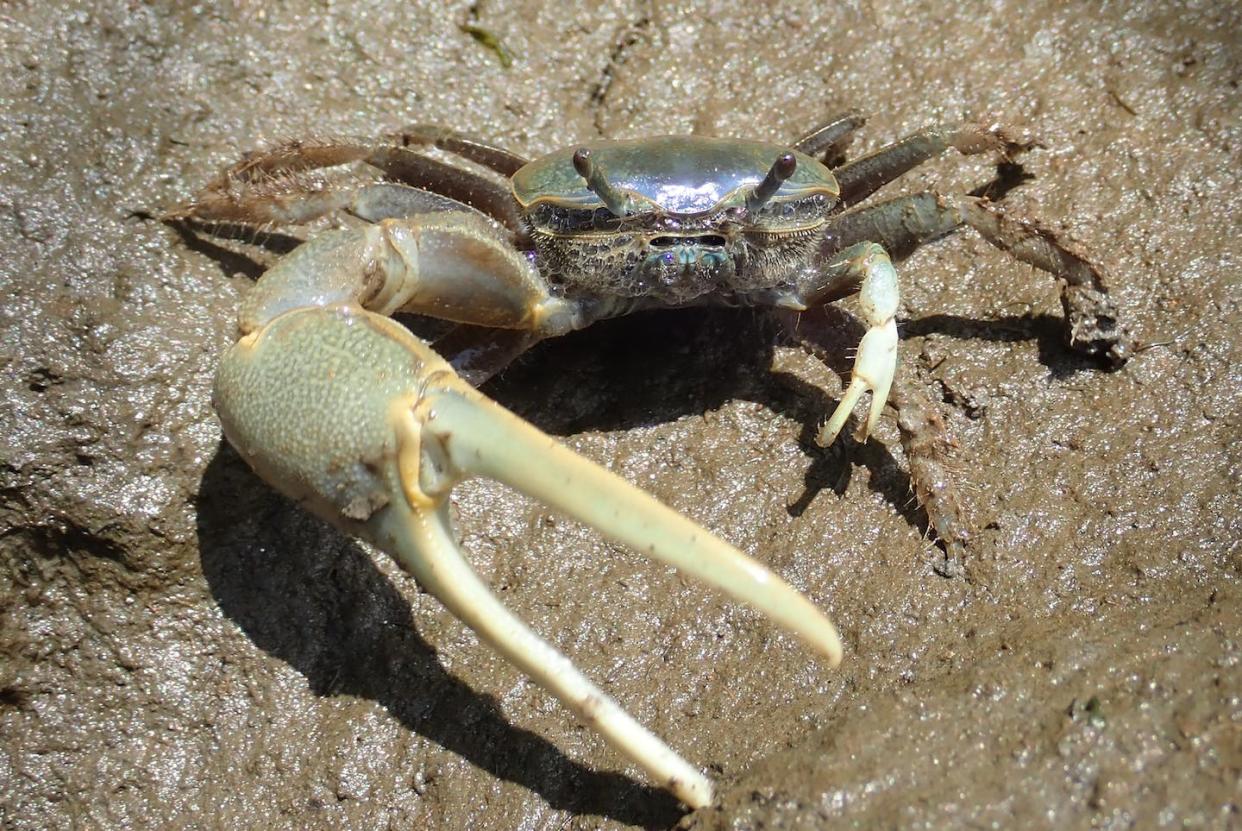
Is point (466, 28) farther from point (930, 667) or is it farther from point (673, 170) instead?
point (930, 667)

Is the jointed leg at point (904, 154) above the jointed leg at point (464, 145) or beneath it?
above

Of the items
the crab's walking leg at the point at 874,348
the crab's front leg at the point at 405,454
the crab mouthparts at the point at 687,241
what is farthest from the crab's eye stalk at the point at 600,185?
the crab's walking leg at the point at 874,348

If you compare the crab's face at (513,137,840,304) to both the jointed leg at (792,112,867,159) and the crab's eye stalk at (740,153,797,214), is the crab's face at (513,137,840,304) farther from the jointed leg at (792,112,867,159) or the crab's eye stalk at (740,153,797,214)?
the jointed leg at (792,112,867,159)

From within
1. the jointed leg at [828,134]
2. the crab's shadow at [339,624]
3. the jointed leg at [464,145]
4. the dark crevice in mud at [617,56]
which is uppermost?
the jointed leg at [828,134]

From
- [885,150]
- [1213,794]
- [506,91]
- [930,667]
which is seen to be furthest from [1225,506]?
[506,91]

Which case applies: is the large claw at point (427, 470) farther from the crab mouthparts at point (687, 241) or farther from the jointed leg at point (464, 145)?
the jointed leg at point (464, 145)

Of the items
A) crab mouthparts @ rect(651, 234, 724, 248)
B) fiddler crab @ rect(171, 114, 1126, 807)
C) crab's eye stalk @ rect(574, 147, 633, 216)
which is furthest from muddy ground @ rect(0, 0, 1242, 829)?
crab's eye stalk @ rect(574, 147, 633, 216)
